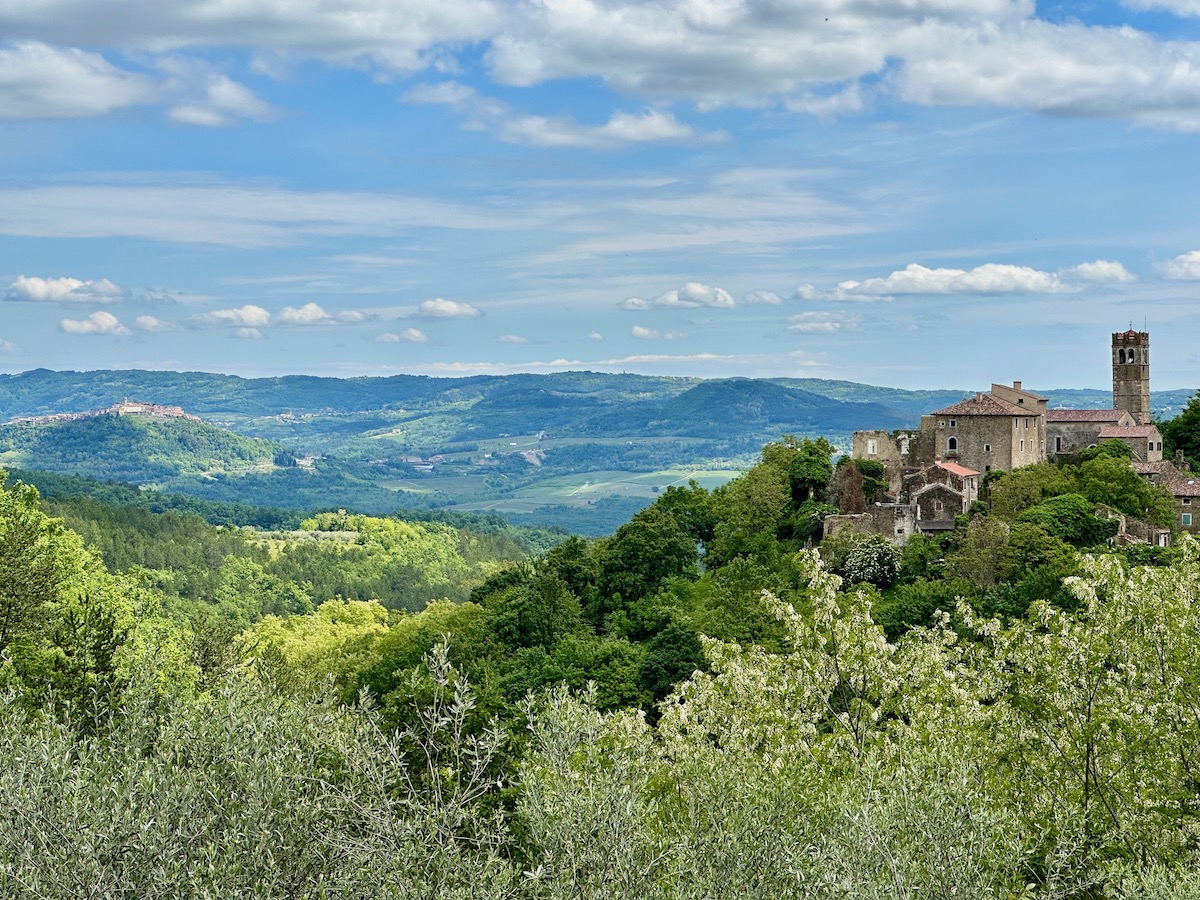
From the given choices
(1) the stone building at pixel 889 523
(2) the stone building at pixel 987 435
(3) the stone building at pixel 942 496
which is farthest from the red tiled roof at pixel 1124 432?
(1) the stone building at pixel 889 523

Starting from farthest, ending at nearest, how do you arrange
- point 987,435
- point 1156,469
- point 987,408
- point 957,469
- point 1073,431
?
point 1073,431 < point 1156,469 < point 987,408 < point 987,435 < point 957,469

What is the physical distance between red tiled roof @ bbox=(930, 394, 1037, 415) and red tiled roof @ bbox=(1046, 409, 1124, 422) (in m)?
3.78

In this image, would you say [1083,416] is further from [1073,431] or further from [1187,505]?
[1187,505]

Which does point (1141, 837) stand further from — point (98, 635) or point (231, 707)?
point (98, 635)

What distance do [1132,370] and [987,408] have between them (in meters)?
19.7

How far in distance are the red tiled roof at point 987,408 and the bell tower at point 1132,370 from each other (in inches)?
640

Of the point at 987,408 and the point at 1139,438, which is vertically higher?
the point at 987,408

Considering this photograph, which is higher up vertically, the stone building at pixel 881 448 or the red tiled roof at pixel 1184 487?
the stone building at pixel 881 448

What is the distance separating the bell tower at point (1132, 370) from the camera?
3484 inches

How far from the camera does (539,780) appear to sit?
21.6m

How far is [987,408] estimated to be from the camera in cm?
7450

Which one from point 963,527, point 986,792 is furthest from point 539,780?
point 963,527

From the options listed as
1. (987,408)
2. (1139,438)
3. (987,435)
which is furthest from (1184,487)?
(987,408)

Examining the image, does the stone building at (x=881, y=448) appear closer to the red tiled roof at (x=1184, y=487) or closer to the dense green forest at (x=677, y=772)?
the red tiled roof at (x=1184, y=487)
